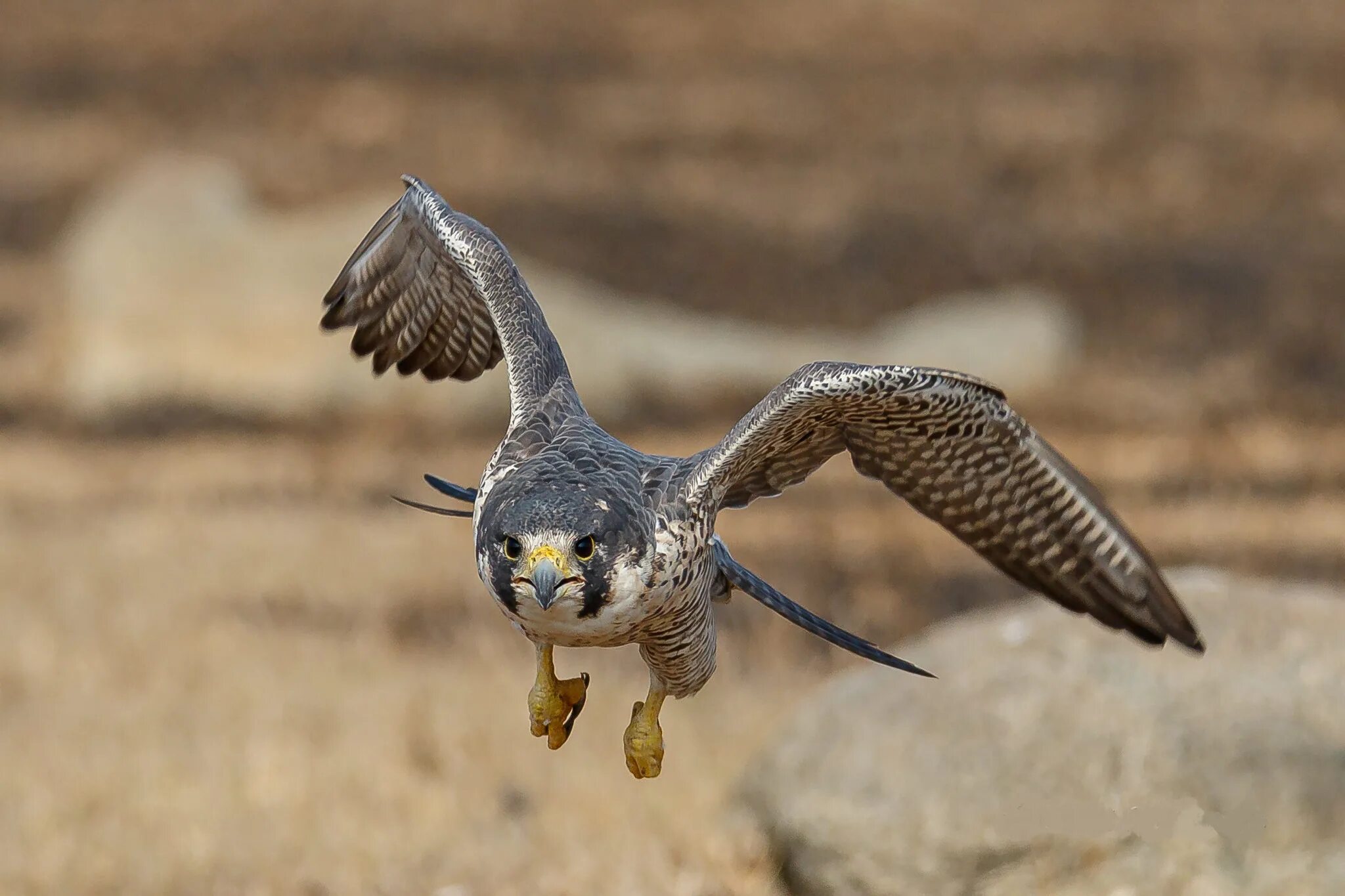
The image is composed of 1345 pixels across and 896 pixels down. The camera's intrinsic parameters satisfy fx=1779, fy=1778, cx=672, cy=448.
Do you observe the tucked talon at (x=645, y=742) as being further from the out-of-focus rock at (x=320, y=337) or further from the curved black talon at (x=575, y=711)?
the out-of-focus rock at (x=320, y=337)

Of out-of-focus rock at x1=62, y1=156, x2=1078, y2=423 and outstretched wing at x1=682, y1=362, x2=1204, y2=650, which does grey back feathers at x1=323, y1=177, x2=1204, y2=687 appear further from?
out-of-focus rock at x1=62, y1=156, x2=1078, y2=423

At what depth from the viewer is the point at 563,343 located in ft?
47.6

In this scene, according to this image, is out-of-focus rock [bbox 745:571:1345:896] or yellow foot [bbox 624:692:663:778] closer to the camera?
yellow foot [bbox 624:692:663:778]

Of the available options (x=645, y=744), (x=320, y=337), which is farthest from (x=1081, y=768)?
(x=320, y=337)

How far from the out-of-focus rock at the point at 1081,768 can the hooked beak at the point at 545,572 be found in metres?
2.81

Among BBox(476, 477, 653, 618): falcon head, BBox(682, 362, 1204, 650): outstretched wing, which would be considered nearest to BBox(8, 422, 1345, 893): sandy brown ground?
BBox(682, 362, 1204, 650): outstretched wing

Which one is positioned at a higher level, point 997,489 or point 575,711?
point 997,489

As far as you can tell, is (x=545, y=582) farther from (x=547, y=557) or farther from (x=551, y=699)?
(x=551, y=699)

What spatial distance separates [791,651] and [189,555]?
11.3 ft

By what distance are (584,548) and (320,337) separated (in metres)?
12.3

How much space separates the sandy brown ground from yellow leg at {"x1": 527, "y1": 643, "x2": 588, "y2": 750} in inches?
95.0

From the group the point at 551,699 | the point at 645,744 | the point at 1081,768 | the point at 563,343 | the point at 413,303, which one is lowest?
the point at 563,343

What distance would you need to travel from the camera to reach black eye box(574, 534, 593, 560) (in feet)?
9.53

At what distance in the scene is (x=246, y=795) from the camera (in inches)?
258
